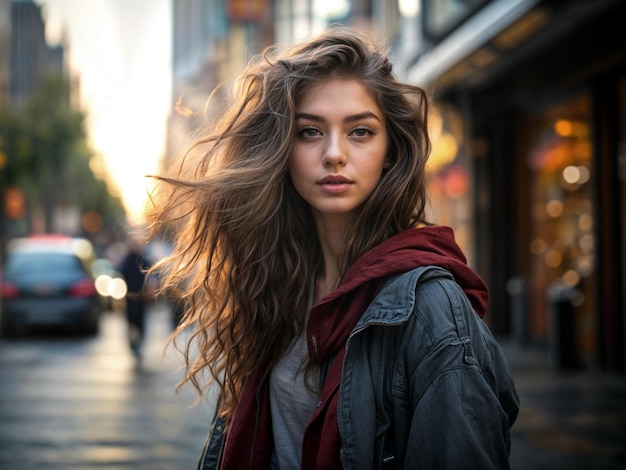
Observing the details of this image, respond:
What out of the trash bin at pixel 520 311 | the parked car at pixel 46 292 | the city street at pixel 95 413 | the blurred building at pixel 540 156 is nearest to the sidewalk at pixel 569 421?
the blurred building at pixel 540 156

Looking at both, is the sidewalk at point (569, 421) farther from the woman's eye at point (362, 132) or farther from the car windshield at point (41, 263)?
the car windshield at point (41, 263)

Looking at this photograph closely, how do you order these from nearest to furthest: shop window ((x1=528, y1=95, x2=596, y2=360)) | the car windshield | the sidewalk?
the sidewalk, shop window ((x1=528, y1=95, x2=596, y2=360)), the car windshield

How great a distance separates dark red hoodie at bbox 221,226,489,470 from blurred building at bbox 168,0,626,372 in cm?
587

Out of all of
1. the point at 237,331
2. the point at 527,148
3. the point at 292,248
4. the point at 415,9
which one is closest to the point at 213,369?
the point at 237,331

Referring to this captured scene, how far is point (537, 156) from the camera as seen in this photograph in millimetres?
14336

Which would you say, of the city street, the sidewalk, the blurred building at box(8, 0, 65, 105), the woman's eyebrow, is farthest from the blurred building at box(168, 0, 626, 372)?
the blurred building at box(8, 0, 65, 105)

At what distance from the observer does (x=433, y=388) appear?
73.6 inches

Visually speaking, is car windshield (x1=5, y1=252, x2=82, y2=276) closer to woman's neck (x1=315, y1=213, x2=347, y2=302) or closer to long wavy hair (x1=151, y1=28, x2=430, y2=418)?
long wavy hair (x1=151, y1=28, x2=430, y2=418)

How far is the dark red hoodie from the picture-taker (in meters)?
2.05

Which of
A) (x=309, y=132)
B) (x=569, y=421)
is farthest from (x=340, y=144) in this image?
(x=569, y=421)

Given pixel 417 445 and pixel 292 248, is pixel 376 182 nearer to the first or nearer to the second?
pixel 292 248

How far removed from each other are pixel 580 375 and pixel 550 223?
3.60 meters

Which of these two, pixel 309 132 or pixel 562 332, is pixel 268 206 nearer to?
pixel 309 132

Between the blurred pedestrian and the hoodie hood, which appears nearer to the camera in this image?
the hoodie hood
